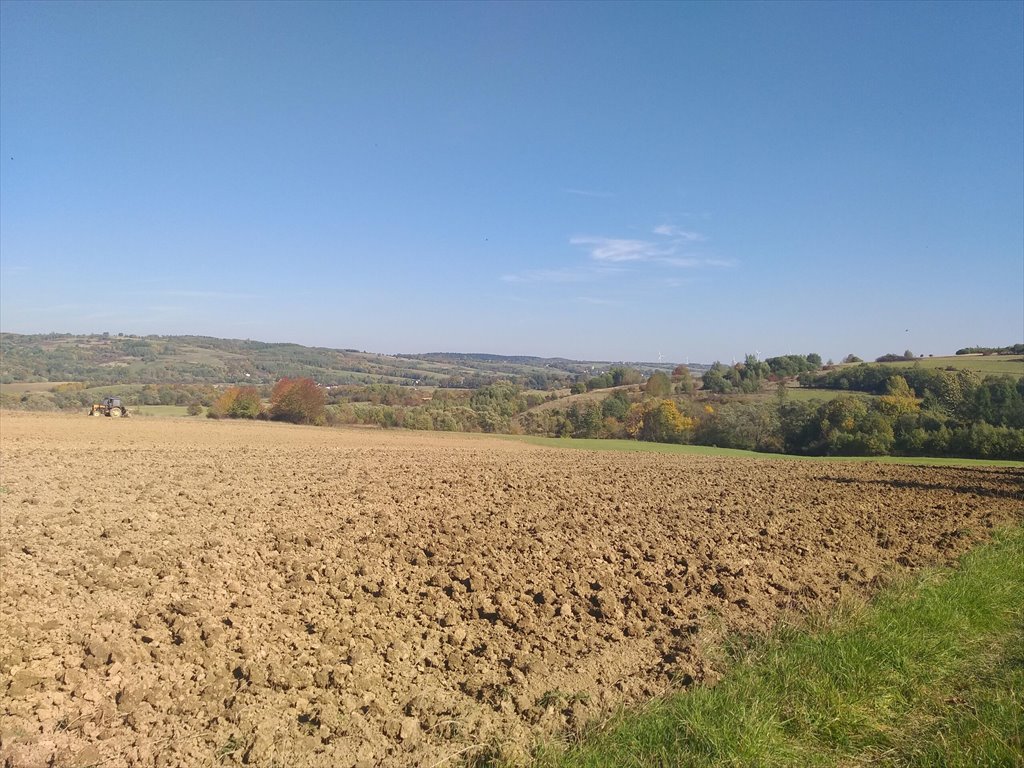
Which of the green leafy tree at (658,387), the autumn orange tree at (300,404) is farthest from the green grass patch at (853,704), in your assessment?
the green leafy tree at (658,387)

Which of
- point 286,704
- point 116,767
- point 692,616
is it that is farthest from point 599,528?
point 116,767

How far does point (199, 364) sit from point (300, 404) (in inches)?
2129

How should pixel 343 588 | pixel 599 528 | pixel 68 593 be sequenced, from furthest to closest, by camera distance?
pixel 599 528, pixel 343 588, pixel 68 593

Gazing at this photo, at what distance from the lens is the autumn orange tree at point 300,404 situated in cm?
5359

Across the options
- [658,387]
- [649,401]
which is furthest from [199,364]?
[649,401]

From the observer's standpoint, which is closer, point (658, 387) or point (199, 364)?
point (658, 387)

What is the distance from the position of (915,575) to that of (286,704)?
26.8 ft

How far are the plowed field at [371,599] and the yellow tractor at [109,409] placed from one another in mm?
31424

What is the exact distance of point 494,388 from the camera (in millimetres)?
73938

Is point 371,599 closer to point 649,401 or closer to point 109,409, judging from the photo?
point 109,409

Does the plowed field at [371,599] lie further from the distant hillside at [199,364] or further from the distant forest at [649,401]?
the distant hillside at [199,364]

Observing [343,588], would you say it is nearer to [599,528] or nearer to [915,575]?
[599,528]

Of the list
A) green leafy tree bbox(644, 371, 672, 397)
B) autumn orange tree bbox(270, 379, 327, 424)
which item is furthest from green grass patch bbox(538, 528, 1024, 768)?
green leafy tree bbox(644, 371, 672, 397)

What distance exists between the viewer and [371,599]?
7.56 meters
